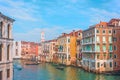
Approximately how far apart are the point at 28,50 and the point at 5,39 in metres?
90.0

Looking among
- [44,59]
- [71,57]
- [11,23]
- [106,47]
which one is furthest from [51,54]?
[11,23]

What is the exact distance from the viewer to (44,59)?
8188 centimetres

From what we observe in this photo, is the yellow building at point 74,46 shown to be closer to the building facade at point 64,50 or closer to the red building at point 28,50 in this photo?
the building facade at point 64,50

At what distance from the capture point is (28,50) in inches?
4035

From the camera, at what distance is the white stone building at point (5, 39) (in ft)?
41.7

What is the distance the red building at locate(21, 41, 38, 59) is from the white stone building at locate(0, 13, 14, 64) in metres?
85.2

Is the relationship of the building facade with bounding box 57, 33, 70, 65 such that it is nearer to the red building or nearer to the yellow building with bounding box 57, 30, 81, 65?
the yellow building with bounding box 57, 30, 81, 65

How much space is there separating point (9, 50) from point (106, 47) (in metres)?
27.0

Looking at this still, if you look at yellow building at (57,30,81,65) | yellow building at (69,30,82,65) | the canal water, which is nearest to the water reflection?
the canal water

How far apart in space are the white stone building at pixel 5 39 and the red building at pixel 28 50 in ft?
279

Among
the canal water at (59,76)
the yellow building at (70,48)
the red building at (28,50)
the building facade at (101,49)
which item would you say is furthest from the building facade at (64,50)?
the red building at (28,50)

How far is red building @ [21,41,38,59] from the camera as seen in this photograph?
10019 centimetres

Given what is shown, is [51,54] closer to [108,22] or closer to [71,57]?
[71,57]

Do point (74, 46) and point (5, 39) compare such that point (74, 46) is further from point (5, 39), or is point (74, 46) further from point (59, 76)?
point (5, 39)
